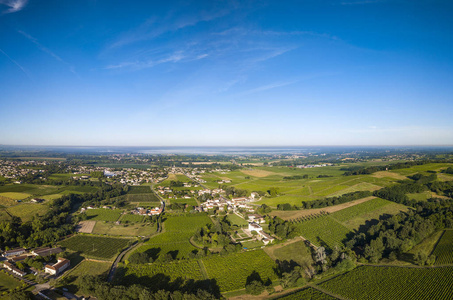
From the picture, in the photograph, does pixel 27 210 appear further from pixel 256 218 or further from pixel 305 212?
→ pixel 305 212

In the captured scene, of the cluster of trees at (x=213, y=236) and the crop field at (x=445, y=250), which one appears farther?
the cluster of trees at (x=213, y=236)

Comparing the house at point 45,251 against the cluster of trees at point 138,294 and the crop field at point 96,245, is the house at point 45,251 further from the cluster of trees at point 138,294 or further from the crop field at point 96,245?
the cluster of trees at point 138,294

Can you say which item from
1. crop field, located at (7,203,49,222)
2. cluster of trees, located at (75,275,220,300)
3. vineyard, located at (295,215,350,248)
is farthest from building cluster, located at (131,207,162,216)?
vineyard, located at (295,215,350,248)

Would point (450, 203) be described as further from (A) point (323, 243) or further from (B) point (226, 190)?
(B) point (226, 190)

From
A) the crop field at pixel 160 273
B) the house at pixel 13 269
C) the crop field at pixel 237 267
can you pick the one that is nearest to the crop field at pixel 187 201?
the crop field at pixel 237 267

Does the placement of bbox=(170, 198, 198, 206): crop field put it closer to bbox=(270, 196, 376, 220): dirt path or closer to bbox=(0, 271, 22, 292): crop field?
bbox=(270, 196, 376, 220): dirt path

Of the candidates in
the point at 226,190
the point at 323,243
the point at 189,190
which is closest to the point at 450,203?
the point at 323,243

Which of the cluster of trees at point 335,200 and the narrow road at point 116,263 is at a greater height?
the cluster of trees at point 335,200
